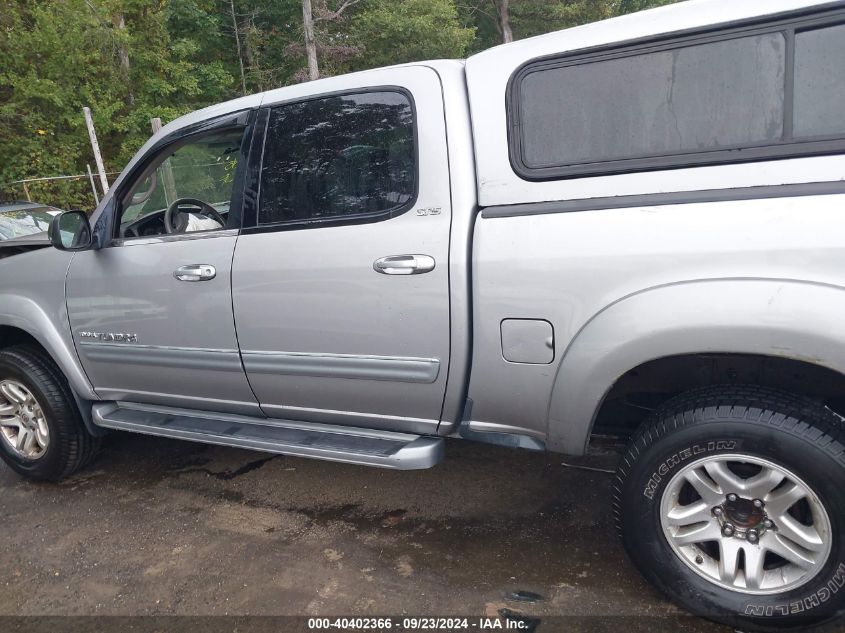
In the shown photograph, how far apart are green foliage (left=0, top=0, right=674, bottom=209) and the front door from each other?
14607 mm

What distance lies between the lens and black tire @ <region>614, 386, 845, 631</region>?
74.0 inches

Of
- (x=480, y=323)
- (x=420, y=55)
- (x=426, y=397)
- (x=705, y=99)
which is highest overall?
(x=420, y=55)

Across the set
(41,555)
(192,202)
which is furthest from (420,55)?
(41,555)

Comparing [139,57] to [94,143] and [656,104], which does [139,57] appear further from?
[656,104]

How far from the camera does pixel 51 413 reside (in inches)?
135

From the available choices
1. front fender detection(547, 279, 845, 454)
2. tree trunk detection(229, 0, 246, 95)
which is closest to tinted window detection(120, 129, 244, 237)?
front fender detection(547, 279, 845, 454)

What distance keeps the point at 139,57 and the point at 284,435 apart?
62.3 ft

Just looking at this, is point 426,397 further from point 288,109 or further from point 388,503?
point 288,109

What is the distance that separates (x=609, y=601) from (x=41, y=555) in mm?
2534

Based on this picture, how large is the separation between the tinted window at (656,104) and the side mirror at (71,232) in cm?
226

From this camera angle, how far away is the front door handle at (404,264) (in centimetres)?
235

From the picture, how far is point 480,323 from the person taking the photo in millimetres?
2309

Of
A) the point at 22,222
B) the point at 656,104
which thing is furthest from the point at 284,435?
the point at 22,222

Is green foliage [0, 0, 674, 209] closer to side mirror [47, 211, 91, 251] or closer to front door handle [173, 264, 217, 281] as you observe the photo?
side mirror [47, 211, 91, 251]
